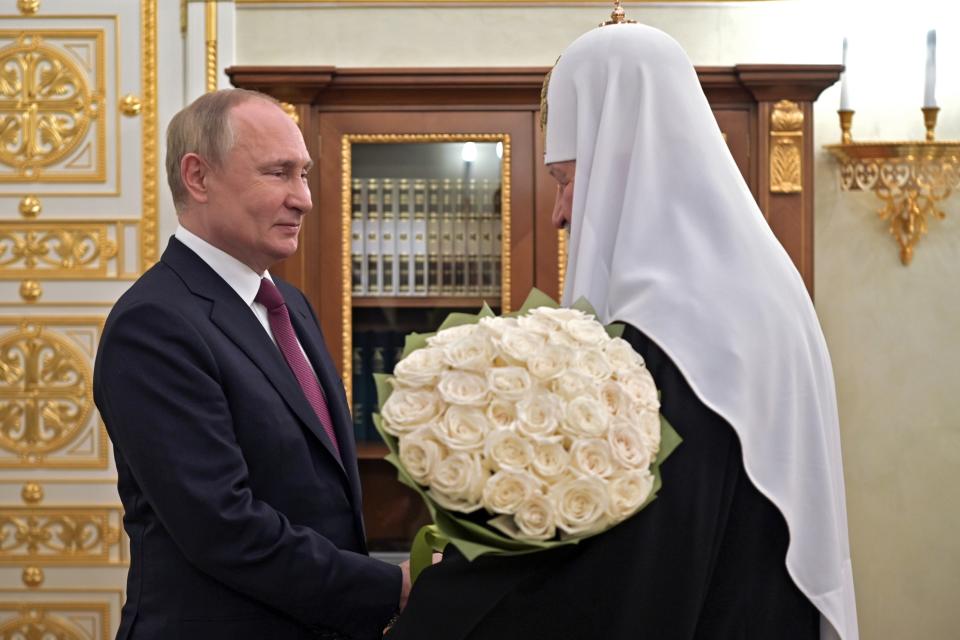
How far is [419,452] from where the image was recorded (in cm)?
117

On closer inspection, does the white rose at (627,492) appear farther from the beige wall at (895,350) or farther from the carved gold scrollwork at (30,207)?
the carved gold scrollwork at (30,207)

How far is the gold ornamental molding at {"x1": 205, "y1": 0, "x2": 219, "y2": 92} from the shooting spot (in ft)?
12.2

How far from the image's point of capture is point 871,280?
383 cm

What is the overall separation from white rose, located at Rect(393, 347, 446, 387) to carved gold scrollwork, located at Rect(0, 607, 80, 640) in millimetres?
3060

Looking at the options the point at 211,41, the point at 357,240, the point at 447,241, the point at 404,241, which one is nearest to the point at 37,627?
the point at 357,240

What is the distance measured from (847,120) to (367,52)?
5.81 ft

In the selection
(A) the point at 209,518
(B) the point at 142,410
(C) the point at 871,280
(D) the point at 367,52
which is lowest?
(A) the point at 209,518

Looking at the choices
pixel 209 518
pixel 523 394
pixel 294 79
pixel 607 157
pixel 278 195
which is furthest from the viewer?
pixel 294 79

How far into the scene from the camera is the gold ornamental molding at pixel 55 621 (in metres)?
3.74

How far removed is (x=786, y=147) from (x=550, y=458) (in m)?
2.51

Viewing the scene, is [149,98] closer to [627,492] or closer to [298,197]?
[298,197]

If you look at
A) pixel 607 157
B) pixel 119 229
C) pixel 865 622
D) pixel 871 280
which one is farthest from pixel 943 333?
pixel 119 229

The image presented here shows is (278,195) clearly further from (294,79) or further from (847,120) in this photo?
(847,120)

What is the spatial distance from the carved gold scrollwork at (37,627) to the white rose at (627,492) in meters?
3.19
